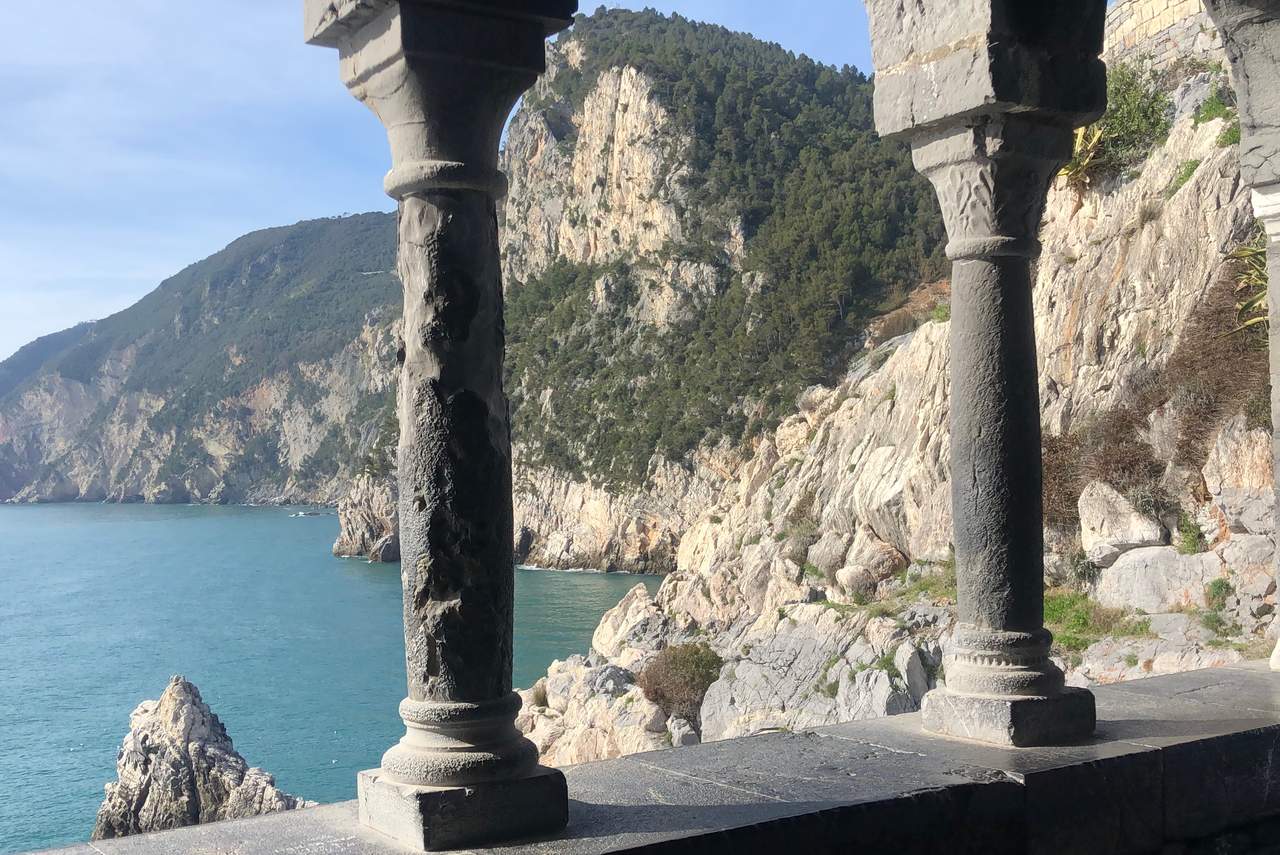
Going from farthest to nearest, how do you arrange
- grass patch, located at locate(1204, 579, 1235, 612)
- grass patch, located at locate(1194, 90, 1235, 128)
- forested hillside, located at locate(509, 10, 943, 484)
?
1. forested hillside, located at locate(509, 10, 943, 484)
2. grass patch, located at locate(1194, 90, 1235, 128)
3. grass patch, located at locate(1204, 579, 1235, 612)

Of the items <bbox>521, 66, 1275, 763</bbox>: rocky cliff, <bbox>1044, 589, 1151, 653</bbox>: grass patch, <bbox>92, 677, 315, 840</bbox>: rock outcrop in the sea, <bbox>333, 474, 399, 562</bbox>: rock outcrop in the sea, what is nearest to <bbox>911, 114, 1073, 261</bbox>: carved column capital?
<bbox>521, 66, 1275, 763</bbox>: rocky cliff

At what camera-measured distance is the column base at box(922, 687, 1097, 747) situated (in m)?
4.46

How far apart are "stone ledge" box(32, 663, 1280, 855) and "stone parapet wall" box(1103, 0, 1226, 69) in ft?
68.7

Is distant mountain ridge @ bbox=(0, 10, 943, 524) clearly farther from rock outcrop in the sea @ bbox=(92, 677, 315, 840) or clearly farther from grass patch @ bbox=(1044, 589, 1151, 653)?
grass patch @ bbox=(1044, 589, 1151, 653)

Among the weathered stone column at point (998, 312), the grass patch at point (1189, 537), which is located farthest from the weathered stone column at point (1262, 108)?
the grass patch at point (1189, 537)

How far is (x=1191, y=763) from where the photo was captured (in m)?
4.37

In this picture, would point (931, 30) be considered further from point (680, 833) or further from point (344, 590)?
point (344, 590)

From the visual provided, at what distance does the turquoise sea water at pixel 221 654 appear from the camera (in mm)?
31297

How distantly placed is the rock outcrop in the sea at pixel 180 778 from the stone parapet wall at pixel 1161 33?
20692 millimetres

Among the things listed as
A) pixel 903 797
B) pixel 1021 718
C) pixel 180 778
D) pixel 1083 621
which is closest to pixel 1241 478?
pixel 1083 621

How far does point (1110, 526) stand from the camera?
15.0 metres

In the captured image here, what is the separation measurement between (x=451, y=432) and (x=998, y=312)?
2.35m

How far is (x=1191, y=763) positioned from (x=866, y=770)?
4.09ft

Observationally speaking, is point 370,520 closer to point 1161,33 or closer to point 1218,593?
point 1161,33
